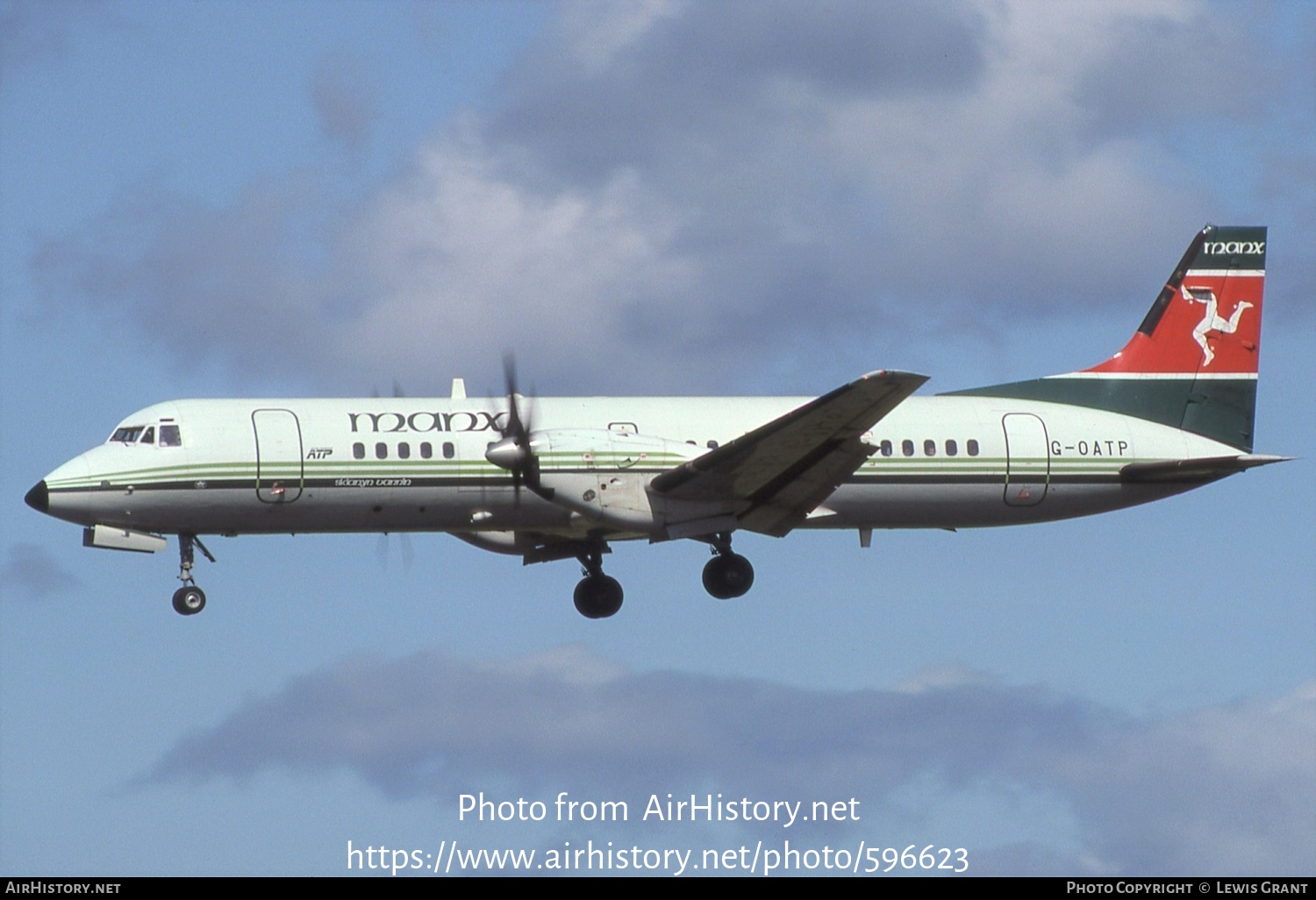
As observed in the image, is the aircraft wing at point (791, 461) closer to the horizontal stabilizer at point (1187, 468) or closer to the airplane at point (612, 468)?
the airplane at point (612, 468)

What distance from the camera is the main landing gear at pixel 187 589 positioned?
31.7 meters

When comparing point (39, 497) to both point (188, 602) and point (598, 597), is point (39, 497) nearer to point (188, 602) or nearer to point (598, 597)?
point (188, 602)

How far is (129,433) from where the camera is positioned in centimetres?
3212

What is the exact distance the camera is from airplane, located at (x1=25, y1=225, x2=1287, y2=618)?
3144cm

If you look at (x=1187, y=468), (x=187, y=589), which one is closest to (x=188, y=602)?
(x=187, y=589)

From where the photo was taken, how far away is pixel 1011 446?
34656 mm

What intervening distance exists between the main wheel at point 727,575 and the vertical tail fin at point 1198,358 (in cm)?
555

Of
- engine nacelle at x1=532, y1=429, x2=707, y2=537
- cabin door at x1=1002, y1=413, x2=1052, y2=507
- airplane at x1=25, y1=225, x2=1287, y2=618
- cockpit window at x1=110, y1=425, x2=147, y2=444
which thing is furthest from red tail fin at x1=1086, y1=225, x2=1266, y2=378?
cockpit window at x1=110, y1=425, x2=147, y2=444

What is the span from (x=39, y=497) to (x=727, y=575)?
10987mm

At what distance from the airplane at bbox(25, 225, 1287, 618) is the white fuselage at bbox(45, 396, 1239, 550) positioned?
0.10 ft

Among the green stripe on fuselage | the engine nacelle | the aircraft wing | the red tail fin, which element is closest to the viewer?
the aircraft wing

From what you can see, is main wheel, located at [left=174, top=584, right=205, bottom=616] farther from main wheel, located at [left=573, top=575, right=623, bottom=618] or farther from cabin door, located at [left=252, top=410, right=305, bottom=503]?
main wheel, located at [left=573, top=575, right=623, bottom=618]

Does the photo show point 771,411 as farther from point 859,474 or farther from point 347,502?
point 347,502

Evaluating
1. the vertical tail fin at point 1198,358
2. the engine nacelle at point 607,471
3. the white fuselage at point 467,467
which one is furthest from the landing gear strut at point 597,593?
the vertical tail fin at point 1198,358
